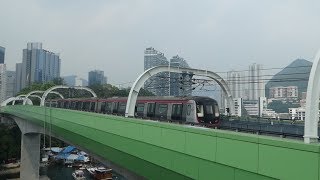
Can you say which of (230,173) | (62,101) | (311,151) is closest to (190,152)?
(230,173)

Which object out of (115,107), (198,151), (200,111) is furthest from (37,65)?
(198,151)

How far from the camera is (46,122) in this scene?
3306 cm

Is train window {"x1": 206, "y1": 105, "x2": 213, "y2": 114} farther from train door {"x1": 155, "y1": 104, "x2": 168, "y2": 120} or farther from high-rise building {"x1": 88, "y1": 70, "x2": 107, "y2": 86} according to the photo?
high-rise building {"x1": 88, "y1": 70, "x2": 107, "y2": 86}

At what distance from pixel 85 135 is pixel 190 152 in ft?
38.7

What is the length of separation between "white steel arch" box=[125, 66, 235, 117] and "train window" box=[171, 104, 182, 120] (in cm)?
233

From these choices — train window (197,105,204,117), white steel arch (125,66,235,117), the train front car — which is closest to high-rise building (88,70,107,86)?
white steel arch (125,66,235,117)

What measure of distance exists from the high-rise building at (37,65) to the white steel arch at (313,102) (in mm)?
124891

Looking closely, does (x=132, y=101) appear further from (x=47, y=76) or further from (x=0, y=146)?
(x=47, y=76)

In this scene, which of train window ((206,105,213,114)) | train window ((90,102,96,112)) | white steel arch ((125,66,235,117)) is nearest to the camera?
white steel arch ((125,66,235,117))

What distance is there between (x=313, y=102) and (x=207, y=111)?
16010mm

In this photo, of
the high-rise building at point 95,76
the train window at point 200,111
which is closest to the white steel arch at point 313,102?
the train window at point 200,111

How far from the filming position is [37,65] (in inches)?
5271

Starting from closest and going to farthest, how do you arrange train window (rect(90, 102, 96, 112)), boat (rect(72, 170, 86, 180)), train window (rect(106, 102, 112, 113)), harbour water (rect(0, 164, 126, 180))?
train window (rect(106, 102, 112, 113)) → train window (rect(90, 102, 96, 112)) → boat (rect(72, 170, 86, 180)) → harbour water (rect(0, 164, 126, 180))

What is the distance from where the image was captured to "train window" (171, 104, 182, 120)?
930 inches
